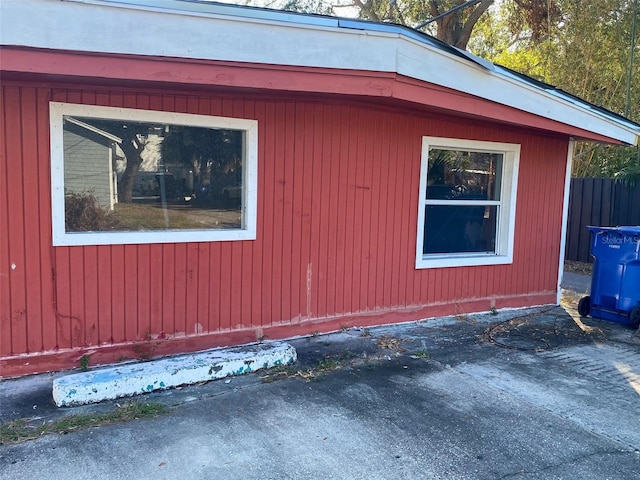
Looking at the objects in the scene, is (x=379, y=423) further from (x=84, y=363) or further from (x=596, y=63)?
(x=596, y=63)

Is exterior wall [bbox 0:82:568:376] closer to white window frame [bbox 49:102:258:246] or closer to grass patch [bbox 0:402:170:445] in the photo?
white window frame [bbox 49:102:258:246]

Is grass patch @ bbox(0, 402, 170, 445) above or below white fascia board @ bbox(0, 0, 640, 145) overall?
below

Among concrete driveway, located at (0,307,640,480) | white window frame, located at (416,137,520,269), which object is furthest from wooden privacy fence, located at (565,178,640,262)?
concrete driveway, located at (0,307,640,480)

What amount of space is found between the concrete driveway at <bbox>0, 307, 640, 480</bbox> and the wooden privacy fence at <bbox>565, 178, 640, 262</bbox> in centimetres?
618

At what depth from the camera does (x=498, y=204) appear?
248 inches

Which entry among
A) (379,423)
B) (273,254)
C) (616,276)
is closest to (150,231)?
(273,254)

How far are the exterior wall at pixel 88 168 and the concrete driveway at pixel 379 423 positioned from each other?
1464 millimetres

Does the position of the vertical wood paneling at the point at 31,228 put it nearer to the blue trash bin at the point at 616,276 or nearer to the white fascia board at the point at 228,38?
the white fascia board at the point at 228,38

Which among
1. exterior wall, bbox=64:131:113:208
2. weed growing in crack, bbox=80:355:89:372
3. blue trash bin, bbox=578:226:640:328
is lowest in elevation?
weed growing in crack, bbox=80:355:89:372

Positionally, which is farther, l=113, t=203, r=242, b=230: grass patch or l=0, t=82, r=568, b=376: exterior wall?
l=113, t=203, r=242, b=230: grass patch

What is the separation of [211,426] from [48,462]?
90 centimetres

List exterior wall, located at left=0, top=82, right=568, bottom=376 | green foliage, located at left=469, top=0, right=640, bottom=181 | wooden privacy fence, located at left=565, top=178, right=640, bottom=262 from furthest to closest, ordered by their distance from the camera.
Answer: green foliage, located at left=469, top=0, right=640, bottom=181, wooden privacy fence, located at left=565, top=178, right=640, bottom=262, exterior wall, located at left=0, top=82, right=568, bottom=376

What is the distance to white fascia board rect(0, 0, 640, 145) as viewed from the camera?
10.2 feet

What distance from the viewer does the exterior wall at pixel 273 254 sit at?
3.81 metres
